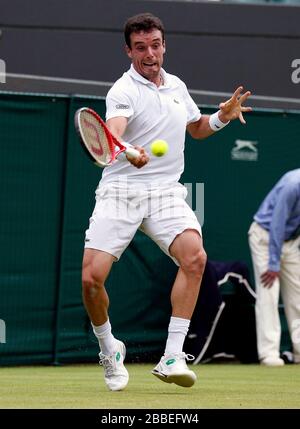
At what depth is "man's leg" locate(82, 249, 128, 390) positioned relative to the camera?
23.3 ft

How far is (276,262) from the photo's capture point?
1036 cm

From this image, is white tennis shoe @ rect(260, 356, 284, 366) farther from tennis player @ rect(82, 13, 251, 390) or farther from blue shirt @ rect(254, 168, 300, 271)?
tennis player @ rect(82, 13, 251, 390)

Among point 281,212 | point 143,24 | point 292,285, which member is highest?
point 143,24

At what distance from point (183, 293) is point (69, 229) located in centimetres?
304

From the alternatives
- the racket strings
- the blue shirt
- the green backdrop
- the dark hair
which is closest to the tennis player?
the dark hair

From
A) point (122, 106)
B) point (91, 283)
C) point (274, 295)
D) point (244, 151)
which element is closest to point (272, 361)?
point (274, 295)

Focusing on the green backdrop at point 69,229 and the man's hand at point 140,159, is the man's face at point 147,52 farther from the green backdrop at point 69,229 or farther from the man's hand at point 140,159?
the green backdrop at point 69,229

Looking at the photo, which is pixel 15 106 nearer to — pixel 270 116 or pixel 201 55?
pixel 270 116

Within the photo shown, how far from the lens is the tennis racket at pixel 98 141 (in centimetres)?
675

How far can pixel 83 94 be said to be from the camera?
10.6 metres

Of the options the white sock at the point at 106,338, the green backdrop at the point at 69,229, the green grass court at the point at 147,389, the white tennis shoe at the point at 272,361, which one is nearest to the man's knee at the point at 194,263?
the white sock at the point at 106,338

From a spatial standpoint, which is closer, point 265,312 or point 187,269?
point 187,269

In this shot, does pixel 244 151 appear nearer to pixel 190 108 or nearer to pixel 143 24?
pixel 190 108
